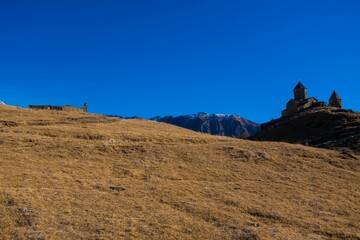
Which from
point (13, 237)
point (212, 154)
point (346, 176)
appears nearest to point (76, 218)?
point (13, 237)

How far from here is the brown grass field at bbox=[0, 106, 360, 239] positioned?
17.5 metres

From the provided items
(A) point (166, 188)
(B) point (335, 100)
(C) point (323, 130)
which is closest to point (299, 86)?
(B) point (335, 100)

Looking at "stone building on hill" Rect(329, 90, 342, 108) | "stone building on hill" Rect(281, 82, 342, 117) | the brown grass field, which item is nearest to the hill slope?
the brown grass field

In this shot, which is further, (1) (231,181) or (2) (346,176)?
(2) (346,176)

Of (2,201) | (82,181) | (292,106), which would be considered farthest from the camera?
(292,106)

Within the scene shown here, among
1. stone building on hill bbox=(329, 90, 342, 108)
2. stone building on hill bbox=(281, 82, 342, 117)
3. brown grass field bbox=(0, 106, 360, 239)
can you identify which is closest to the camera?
brown grass field bbox=(0, 106, 360, 239)

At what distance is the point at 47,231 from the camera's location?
15.9 meters

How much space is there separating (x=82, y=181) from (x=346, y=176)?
20.0 metres

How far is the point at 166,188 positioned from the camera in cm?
2406

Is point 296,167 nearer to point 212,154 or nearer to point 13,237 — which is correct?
point 212,154

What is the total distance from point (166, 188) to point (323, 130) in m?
36.3

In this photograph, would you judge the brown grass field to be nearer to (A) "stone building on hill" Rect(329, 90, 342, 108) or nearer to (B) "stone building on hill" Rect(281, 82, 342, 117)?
(B) "stone building on hill" Rect(281, 82, 342, 117)

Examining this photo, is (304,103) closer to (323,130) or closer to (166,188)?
(323,130)

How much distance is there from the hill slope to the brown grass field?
6596 millimetres
